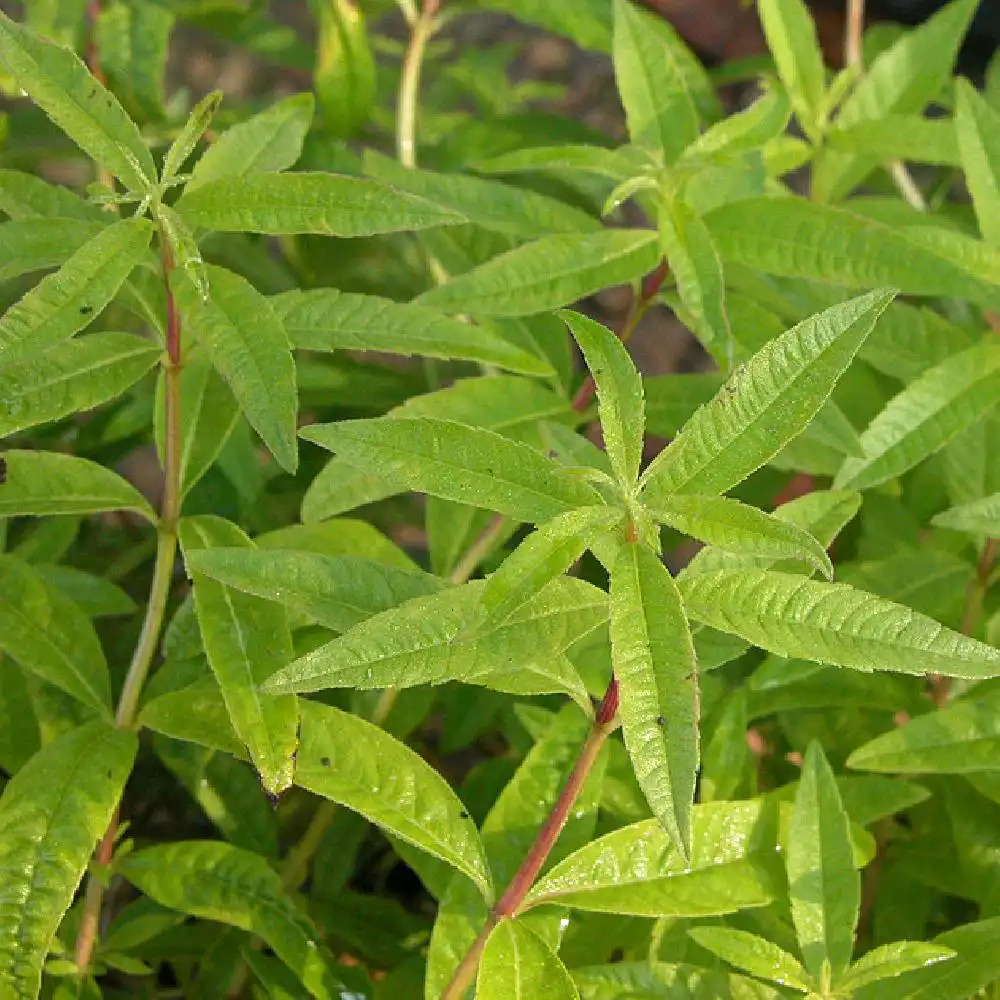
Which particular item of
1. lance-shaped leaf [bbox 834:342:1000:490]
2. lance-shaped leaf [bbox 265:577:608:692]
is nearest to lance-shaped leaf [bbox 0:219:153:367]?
lance-shaped leaf [bbox 265:577:608:692]

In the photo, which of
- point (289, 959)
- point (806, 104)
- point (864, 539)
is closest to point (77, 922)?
point (289, 959)

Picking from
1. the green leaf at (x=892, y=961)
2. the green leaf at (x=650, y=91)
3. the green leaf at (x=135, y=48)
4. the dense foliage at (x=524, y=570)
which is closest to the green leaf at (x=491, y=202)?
the dense foliage at (x=524, y=570)

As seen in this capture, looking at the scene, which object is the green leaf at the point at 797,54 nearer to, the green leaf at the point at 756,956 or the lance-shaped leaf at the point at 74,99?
the lance-shaped leaf at the point at 74,99

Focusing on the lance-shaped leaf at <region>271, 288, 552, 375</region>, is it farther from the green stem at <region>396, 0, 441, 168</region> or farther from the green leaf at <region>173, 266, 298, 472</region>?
the green stem at <region>396, 0, 441, 168</region>

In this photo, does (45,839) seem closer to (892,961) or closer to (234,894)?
(234,894)

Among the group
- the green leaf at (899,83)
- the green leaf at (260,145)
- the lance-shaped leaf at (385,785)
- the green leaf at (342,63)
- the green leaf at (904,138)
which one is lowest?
the lance-shaped leaf at (385,785)

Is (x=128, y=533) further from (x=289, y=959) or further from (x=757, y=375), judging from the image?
(x=757, y=375)
